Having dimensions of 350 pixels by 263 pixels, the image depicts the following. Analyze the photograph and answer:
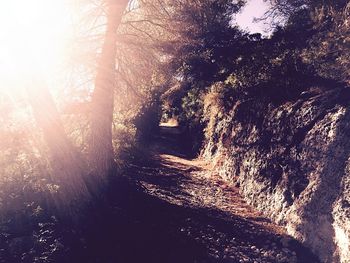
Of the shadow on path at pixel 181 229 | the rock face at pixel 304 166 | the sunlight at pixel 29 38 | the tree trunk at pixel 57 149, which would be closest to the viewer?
the rock face at pixel 304 166

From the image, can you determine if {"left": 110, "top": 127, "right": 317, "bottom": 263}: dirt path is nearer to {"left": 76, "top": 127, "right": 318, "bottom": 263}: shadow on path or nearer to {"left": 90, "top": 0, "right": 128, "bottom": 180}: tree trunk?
{"left": 76, "top": 127, "right": 318, "bottom": 263}: shadow on path

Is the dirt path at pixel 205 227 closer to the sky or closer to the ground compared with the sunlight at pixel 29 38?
closer to the ground

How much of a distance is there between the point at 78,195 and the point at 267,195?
15.9ft

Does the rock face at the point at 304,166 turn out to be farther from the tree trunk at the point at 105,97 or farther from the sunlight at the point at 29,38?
the sunlight at the point at 29,38

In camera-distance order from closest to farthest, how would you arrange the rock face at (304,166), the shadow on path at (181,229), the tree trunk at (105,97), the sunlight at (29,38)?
the rock face at (304,166) < the shadow on path at (181,229) < the sunlight at (29,38) < the tree trunk at (105,97)

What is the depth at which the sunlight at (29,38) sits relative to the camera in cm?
711

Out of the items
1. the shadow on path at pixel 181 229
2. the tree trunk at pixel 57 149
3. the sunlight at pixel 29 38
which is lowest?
the shadow on path at pixel 181 229

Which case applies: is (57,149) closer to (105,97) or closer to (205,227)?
(105,97)

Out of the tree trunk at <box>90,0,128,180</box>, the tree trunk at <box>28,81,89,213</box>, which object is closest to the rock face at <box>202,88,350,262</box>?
the tree trunk at <box>90,0,128,180</box>

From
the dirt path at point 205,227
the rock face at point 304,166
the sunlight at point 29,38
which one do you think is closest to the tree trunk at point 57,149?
the sunlight at point 29,38

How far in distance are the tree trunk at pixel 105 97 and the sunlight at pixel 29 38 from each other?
1102mm

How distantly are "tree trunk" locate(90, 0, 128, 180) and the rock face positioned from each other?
450 cm

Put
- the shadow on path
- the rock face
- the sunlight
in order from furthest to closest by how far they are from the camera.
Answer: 1. the sunlight
2. the shadow on path
3. the rock face

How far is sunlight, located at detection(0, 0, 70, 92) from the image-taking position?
711 centimetres
